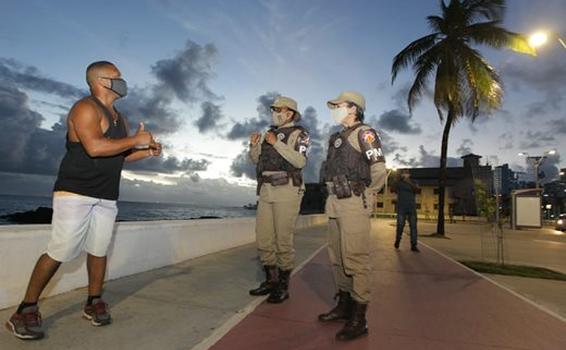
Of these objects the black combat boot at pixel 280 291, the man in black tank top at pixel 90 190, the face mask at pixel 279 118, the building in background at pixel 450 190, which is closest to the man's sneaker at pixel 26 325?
the man in black tank top at pixel 90 190

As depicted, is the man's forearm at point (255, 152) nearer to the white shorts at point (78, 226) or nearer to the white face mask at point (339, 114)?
the white face mask at point (339, 114)

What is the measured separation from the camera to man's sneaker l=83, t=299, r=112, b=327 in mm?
3371

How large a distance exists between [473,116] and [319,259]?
13.2 meters

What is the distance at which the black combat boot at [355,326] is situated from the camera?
343 cm

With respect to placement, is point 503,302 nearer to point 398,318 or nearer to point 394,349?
point 398,318

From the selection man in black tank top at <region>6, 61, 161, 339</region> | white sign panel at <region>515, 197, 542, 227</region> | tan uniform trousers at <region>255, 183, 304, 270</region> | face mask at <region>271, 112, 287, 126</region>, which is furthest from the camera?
white sign panel at <region>515, 197, 542, 227</region>

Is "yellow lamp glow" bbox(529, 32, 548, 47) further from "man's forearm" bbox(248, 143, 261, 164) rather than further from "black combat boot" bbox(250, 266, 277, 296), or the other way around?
"black combat boot" bbox(250, 266, 277, 296)

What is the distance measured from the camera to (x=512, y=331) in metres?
3.90

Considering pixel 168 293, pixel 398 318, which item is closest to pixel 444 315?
pixel 398 318

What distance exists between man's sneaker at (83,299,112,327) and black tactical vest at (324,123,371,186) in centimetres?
224

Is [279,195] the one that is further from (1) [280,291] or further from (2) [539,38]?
(2) [539,38]

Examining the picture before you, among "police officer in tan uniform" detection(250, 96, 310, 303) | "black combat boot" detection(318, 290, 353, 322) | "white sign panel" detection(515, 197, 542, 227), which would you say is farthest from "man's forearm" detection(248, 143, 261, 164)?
"white sign panel" detection(515, 197, 542, 227)

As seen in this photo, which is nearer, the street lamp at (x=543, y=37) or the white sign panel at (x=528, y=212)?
the street lamp at (x=543, y=37)

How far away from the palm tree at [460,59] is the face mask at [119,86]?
51.8 feet
